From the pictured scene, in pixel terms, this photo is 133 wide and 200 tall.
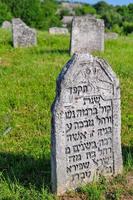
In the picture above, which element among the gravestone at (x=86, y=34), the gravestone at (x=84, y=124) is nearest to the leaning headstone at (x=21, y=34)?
the gravestone at (x=86, y=34)

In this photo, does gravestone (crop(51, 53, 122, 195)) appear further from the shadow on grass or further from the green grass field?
the shadow on grass

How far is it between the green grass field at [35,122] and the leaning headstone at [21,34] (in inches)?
12.0

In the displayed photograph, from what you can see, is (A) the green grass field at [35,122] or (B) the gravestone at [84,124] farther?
(A) the green grass field at [35,122]

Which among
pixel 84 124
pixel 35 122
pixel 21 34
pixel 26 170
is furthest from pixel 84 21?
pixel 84 124

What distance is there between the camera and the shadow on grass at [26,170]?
19.2 feet

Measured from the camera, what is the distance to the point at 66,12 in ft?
302

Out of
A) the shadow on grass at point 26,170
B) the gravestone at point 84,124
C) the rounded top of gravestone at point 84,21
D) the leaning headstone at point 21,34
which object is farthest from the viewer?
the leaning headstone at point 21,34

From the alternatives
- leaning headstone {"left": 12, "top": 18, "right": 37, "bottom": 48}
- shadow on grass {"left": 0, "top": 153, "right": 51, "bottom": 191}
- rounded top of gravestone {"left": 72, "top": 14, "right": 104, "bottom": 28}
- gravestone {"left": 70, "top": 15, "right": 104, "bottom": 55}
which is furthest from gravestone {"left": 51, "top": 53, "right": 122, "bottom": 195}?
leaning headstone {"left": 12, "top": 18, "right": 37, "bottom": 48}

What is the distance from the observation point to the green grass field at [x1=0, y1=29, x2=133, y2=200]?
18.5ft

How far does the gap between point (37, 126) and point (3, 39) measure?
916cm

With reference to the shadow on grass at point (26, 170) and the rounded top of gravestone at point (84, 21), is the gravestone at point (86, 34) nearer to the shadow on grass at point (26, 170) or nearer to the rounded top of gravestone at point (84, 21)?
the rounded top of gravestone at point (84, 21)

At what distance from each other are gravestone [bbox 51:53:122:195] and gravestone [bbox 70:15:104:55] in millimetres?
8226

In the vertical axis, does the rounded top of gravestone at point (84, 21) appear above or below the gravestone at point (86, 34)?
above

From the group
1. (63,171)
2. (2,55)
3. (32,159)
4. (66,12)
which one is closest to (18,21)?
(2,55)
